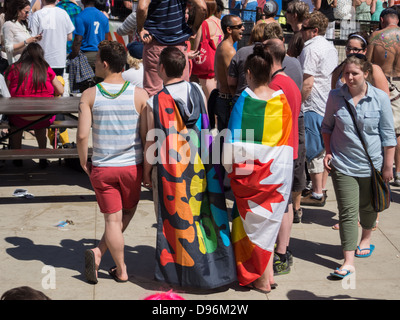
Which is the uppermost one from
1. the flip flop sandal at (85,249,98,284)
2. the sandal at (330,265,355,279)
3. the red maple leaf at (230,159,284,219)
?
the red maple leaf at (230,159,284,219)

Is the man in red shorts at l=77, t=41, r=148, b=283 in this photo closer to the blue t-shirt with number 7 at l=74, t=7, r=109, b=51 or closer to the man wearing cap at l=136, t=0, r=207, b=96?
the man wearing cap at l=136, t=0, r=207, b=96

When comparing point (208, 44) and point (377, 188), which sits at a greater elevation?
point (208, 44)

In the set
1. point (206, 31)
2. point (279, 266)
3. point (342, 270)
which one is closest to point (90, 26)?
point (206, 31)

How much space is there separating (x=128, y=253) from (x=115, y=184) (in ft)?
3.45

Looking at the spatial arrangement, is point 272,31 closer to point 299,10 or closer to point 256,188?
point 299,10

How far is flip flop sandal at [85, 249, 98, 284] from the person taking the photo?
204 inches

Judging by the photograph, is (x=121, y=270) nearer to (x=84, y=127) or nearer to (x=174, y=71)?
(x=84, y=127)

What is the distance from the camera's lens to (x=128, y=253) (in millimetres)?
5926

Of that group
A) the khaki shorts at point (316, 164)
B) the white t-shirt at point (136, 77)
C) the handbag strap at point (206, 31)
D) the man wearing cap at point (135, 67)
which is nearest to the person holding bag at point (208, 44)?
the handbag strap at point (206, 31)

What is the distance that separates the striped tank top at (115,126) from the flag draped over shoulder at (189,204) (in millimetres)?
204

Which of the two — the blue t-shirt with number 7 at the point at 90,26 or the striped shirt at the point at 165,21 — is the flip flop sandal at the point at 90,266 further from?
the blue t-shirt with number 7 at the point at 90,26

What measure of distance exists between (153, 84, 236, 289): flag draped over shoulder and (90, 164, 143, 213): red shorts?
20 centimetres

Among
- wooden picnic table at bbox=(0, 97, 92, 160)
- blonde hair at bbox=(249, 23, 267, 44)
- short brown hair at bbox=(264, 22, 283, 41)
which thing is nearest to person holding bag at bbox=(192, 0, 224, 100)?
wooden picnic table at bbox=(0, 97, 92, 160)
